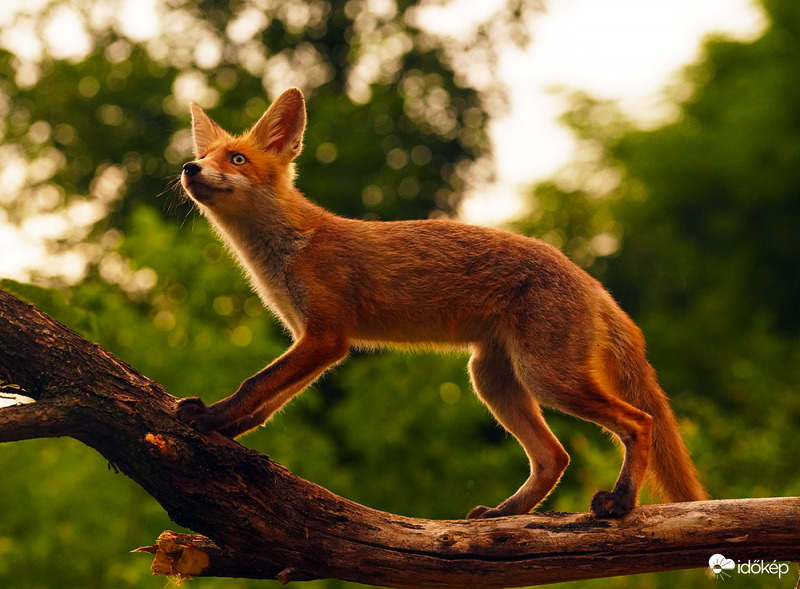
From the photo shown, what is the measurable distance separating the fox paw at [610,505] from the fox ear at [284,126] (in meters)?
3.68

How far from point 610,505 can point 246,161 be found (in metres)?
3.74

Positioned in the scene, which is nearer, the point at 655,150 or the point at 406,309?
the point at 406,309

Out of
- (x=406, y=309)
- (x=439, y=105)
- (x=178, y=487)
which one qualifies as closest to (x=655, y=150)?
(x=439, y=105)

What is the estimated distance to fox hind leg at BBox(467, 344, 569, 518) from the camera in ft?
22.1

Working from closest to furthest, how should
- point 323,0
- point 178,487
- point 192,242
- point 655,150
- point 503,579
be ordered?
point 178,487 < point 503,579 < point 192,242 < point 323,0 < point 655,150

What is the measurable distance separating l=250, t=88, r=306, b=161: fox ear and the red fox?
1 centimetres

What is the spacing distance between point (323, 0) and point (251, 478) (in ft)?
77.1

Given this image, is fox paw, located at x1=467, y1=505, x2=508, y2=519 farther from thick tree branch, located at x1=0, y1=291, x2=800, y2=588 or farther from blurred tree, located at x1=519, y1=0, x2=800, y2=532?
blurred tree, located at x1=519, y1=0, x2=800, y2=532

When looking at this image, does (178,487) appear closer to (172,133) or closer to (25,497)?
(25,497)

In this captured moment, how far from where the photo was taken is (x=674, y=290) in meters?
28.0

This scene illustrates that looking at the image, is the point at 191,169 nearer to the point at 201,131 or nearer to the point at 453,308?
the point at 201,131

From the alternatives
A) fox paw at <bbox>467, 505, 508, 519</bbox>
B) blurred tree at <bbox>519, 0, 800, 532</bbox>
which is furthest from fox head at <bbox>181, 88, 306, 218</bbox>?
blurred tree at <bbox>519, 0, 800, 532</bbox>

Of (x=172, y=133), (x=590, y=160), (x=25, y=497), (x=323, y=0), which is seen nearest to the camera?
(x=25, y=497)

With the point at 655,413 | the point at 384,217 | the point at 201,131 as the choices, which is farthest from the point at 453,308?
Result: the point at 384,217
